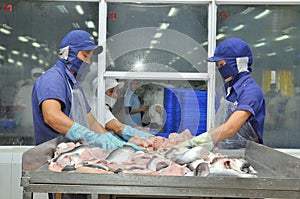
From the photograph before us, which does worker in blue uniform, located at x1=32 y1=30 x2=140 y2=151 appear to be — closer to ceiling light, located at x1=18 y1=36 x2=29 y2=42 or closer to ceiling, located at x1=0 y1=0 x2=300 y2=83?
ceiling, located at x1=0 y1=0 x2=300 y2=83

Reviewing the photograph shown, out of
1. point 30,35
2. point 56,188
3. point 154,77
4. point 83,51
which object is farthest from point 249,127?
point 30,35

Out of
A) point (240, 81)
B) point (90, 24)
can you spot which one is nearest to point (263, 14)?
point (240, 81)

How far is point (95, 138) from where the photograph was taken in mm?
2145

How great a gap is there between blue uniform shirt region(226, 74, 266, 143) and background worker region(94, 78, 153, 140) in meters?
Result: 0.56

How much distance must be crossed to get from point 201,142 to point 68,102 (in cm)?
81

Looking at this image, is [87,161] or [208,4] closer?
[87,161]

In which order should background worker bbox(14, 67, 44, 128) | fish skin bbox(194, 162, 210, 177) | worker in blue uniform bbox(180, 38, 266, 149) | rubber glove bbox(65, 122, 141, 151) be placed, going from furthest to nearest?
background worker bbox(14, 67, 44, 128), worker in blue uniform bbox(180, 38, 266, 149), rubber glove bbox(65, 122, 141, 151), fish skin bbox(194, 162, 210, 177)

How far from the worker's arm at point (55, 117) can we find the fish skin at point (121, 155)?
1.79 feet

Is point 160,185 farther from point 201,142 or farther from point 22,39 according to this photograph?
point 22,39

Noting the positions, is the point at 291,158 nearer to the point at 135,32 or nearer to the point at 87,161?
the point at 87,161

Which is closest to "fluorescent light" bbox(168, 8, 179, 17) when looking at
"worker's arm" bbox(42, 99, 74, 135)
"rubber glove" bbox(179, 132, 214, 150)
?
"worker's arm" bbox(42, 99, 74, 135)

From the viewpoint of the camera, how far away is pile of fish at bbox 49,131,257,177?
1522 mm

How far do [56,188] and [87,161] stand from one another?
32 centimetres

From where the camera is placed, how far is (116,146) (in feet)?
6.64
